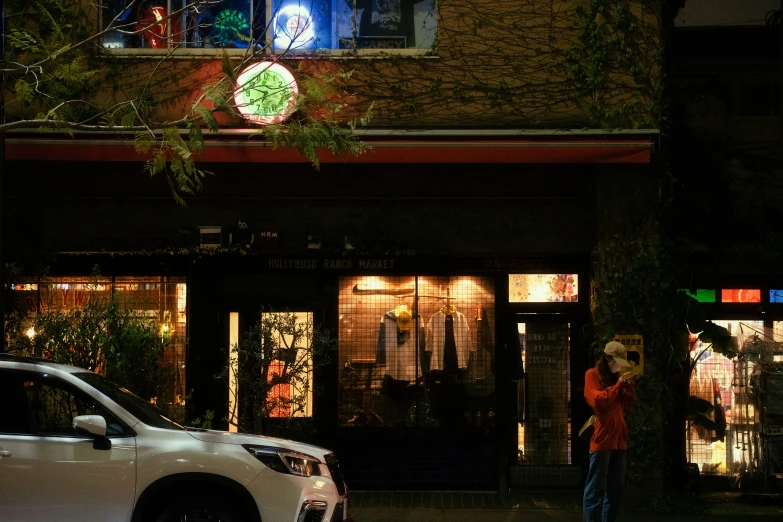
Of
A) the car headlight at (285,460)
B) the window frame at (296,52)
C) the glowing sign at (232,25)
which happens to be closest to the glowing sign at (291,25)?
the window frame at (296,52)

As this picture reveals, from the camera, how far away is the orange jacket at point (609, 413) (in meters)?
8.73

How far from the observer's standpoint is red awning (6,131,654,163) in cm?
1066

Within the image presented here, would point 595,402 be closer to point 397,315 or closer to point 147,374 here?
point 397,315

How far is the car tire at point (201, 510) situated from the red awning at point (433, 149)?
4562 mm

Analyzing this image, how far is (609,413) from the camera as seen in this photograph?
877cm

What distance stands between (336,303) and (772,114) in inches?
240

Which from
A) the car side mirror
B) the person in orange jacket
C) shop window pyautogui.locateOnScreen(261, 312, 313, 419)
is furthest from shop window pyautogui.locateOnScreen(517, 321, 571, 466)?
the car side mirror

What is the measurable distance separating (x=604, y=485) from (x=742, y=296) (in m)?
→ 4.42

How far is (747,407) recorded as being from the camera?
11.7 meters

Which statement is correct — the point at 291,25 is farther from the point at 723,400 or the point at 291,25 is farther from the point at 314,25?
the point at 723,400

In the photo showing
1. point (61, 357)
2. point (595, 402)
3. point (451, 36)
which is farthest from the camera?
point (451, 36)

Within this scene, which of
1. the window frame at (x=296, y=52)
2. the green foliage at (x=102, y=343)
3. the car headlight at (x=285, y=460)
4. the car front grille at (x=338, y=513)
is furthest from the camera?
the window frame at (x=296, y=52)

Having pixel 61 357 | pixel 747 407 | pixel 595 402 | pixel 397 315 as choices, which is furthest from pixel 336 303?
pixel 747 407

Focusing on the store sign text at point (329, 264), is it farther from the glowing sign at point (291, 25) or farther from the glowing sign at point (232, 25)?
the glowing sign at point (232, 25)
